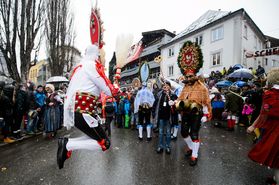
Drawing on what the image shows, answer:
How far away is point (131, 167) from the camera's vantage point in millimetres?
4434

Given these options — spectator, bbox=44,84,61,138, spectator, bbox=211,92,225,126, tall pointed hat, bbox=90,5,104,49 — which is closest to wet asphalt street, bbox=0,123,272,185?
spectator, bbox=44,84,61,138

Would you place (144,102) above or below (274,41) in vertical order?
below

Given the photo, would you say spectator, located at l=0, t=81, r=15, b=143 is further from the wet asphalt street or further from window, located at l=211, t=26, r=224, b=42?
window, located at l=211, t=26, r=224, b=42

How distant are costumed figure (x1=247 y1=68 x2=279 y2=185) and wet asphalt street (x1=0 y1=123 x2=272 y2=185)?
0.61 m

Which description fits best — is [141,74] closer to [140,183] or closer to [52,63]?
[140,183]

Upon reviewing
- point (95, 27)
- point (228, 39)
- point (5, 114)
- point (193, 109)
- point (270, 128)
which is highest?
point (228, 39)

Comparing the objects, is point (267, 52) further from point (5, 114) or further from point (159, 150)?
point (5, 114)

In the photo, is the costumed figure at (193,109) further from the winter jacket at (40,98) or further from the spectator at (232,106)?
the winter jacket at (40,98)

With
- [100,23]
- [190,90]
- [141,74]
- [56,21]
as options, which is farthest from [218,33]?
[100,23]

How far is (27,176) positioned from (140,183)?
2.21 m

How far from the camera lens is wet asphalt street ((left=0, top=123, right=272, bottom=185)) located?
3732 millimetres

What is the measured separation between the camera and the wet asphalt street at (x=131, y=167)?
3732 millimetres

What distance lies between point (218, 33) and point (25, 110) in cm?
2207

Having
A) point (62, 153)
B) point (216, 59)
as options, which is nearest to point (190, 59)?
point (62, 153)
